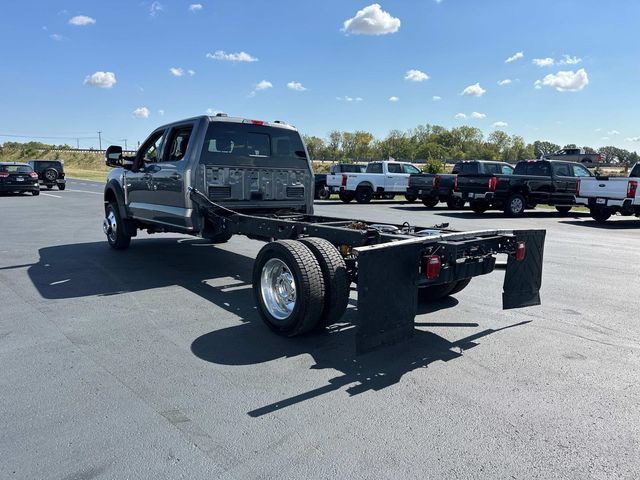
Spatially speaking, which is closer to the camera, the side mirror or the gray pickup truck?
the gray pickup truck

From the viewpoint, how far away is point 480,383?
373 centimetres

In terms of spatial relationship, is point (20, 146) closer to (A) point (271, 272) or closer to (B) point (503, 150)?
(B) point (503, 150)

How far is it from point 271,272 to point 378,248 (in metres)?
1.40

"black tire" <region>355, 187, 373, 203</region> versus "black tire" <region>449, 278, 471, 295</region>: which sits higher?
"black tire" <region>355, 187, 373, 203</region>

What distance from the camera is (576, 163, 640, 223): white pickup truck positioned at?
15164mm

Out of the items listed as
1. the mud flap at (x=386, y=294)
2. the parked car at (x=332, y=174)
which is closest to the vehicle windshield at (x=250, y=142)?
the mud flap at (x=386, y=294)

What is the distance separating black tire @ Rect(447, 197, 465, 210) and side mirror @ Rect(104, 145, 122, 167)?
12917 mm

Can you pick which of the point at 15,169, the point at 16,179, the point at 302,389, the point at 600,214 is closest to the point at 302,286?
the point at 302,389

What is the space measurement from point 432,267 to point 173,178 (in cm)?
422

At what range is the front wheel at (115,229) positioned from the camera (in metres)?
9.07

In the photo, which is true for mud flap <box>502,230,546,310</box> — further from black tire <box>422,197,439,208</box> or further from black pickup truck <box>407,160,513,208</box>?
black tire <box>422,197,439,208</box>

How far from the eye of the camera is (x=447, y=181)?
20484 mm

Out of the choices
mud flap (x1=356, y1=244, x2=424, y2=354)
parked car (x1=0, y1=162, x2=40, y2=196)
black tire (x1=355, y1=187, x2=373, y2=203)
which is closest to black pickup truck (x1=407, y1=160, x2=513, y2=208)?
black tire (x1=355, y1=187, x2=373, y2=203)

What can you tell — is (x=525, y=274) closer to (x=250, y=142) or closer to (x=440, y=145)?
(x=250, y=142)
